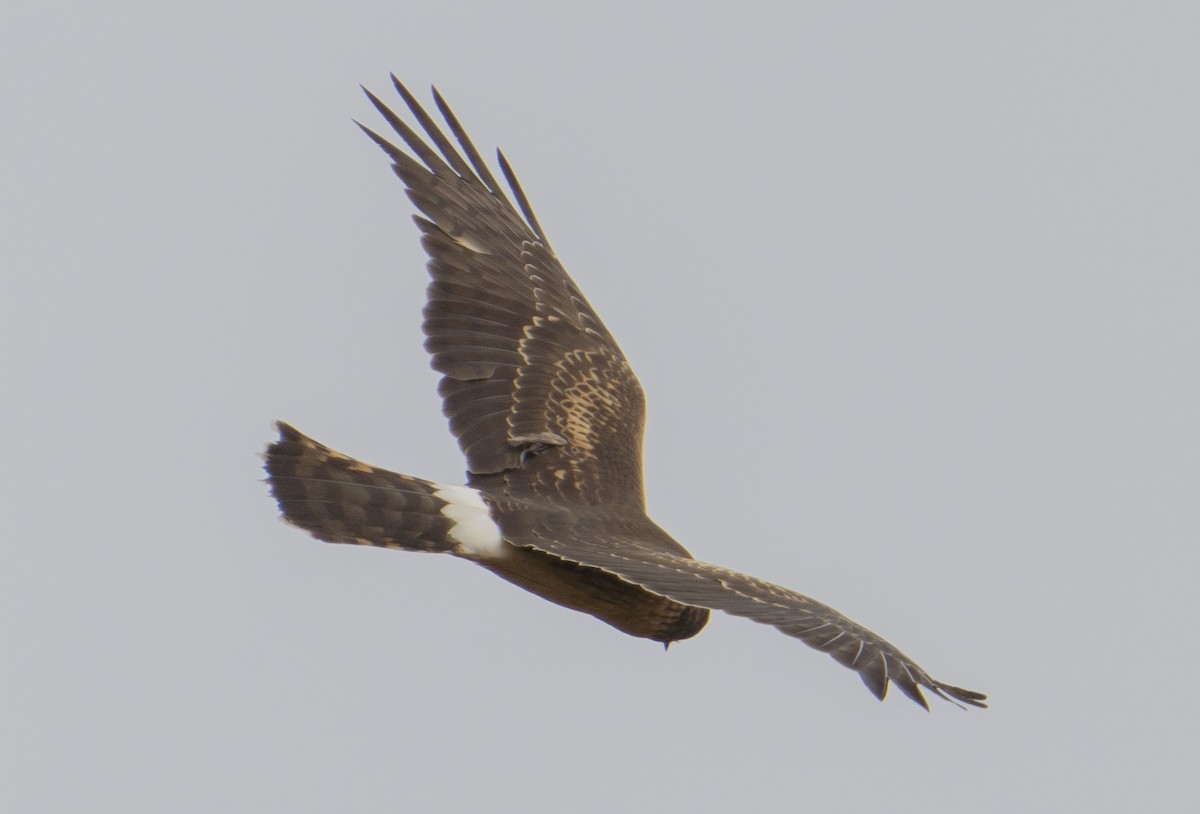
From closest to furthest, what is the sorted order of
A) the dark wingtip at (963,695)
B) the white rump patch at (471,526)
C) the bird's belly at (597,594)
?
1. the dark wingtip at (963,695)
2. the white rump patch at (471,526)
3. the bird's belly at (597,594)

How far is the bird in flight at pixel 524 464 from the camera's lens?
7.88 m

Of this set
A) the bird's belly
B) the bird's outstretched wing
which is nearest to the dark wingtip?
the bird's outstretched wing

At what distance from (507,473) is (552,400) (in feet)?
1.83

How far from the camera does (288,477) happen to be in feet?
27.0

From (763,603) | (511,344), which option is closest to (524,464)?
(511,344)

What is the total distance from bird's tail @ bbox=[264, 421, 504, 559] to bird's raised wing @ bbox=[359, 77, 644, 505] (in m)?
0.75

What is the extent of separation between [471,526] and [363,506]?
515 mm

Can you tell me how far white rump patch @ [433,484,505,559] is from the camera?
8.52 m

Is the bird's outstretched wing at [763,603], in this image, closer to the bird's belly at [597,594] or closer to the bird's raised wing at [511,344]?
the bird's belly at [597,594]

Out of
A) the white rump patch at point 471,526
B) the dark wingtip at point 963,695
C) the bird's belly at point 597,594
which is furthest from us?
the bird's belly at point 597,594

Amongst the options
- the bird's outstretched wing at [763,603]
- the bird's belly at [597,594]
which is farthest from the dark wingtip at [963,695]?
the bird's belly at [597,594]

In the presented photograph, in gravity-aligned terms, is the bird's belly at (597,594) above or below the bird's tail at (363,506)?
below

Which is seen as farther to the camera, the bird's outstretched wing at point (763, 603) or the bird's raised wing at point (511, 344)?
the bird's raised wing at point (511, 344)

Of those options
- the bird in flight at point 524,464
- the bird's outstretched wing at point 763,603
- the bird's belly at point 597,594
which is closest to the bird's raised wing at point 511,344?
the bird in flight at point 524,464
